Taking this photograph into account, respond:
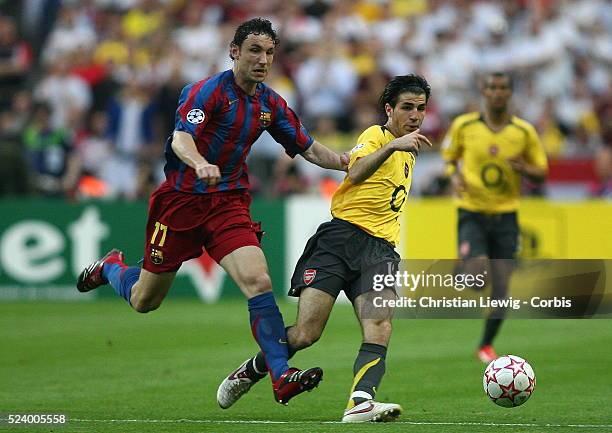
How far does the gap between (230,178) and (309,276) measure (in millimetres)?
888

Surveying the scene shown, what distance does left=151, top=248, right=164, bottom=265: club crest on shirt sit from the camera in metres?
9.11

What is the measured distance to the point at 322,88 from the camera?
67.7ft

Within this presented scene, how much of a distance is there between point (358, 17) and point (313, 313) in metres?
14.3

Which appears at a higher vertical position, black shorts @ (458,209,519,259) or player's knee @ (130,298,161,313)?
black shorts @ (458,209,519,259)

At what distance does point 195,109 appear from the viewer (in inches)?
340

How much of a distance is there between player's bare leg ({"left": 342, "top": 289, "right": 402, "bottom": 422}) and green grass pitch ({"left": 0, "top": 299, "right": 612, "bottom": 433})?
12cm

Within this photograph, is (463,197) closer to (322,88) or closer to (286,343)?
(286,343)

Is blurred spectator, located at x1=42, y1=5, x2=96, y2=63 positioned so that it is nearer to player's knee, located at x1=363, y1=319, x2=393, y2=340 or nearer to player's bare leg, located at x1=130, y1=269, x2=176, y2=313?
player's bare leg, located at x1=130, y1=269, x2=176, y2=313

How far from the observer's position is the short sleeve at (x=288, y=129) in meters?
9.12

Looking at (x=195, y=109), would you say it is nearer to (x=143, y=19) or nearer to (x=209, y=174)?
(x=209, y=174)

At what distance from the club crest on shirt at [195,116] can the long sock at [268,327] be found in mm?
1232

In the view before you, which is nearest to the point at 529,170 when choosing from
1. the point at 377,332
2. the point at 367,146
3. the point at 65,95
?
the point at 367,146

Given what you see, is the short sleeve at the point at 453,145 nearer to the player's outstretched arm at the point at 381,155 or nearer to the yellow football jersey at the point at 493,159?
the yellow football jersey at the point at 493,159

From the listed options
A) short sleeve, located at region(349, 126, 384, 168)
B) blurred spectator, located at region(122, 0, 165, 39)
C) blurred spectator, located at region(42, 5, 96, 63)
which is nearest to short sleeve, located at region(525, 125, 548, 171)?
short sleeve, located at region(349, 126, 384, 168)
